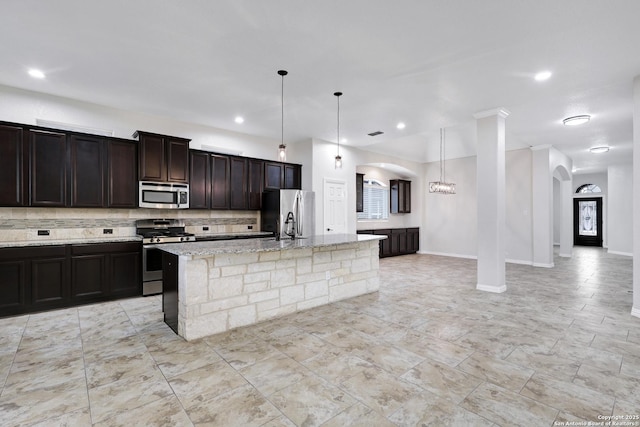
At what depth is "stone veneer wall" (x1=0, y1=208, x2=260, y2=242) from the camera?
14.0 ft

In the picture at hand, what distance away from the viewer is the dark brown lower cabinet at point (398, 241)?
29.6 feet

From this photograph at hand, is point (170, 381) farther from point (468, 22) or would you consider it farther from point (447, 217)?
point (447, 217)

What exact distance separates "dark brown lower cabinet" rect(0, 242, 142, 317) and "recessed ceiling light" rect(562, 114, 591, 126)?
748cm

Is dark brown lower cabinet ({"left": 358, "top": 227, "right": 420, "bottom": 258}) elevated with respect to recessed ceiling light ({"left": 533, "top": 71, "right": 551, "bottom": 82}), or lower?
lower

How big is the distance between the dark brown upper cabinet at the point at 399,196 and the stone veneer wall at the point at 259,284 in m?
5.31

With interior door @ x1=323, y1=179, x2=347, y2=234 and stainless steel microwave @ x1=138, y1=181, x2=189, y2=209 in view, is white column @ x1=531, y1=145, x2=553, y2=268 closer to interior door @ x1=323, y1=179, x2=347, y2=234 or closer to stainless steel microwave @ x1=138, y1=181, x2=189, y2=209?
interior door @ x1=323, y1=179, x2=347, y2=234

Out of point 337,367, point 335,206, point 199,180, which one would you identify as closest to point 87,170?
point 199,180

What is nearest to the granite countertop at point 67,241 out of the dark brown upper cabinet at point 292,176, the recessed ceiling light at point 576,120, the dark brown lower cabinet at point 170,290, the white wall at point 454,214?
the dark brown lower cabinet at point 170,290

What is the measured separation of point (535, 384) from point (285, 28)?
11.9 feet

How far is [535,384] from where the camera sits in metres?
2.33

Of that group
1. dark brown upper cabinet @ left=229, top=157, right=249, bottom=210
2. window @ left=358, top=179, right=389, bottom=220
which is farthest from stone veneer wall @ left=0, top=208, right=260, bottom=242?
window @ left=358, top=179, right=389, bottom=220

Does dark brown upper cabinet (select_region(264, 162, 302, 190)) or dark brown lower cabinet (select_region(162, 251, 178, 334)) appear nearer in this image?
dark brown lower cabinet (select_region(162, 251, 178, 334))

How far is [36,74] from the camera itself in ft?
12.6

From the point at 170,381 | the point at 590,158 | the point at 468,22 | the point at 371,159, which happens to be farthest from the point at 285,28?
the point at 590,158
